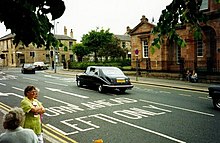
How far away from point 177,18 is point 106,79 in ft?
43.8

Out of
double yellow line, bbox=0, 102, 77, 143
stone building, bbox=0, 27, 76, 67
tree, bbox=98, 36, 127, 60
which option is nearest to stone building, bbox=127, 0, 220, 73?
tree, bbox=98, 36, 127, 60

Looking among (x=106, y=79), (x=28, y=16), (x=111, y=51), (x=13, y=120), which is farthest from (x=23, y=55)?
(x=28, y=16)

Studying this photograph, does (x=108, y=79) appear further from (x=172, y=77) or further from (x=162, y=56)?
(x=162, y=56)

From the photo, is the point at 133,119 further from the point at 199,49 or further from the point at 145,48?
the point at 145,48

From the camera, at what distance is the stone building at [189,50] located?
25158 millimetres

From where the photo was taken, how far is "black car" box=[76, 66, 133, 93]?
17716 mm

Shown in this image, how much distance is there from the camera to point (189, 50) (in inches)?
1089

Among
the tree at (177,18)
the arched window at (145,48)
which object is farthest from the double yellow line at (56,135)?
the arched window at (145,48)

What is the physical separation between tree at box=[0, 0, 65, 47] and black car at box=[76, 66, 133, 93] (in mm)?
14136

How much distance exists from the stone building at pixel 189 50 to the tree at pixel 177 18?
17.1 meters

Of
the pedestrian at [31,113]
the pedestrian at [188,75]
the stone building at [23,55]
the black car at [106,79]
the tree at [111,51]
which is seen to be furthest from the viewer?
the stone building at [23,55]

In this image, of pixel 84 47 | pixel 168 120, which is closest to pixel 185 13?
pixel 168 120

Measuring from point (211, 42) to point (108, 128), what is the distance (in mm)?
21504

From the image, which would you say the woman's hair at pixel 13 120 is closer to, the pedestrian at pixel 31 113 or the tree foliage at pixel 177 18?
the pedestrian at pixel 31 113
